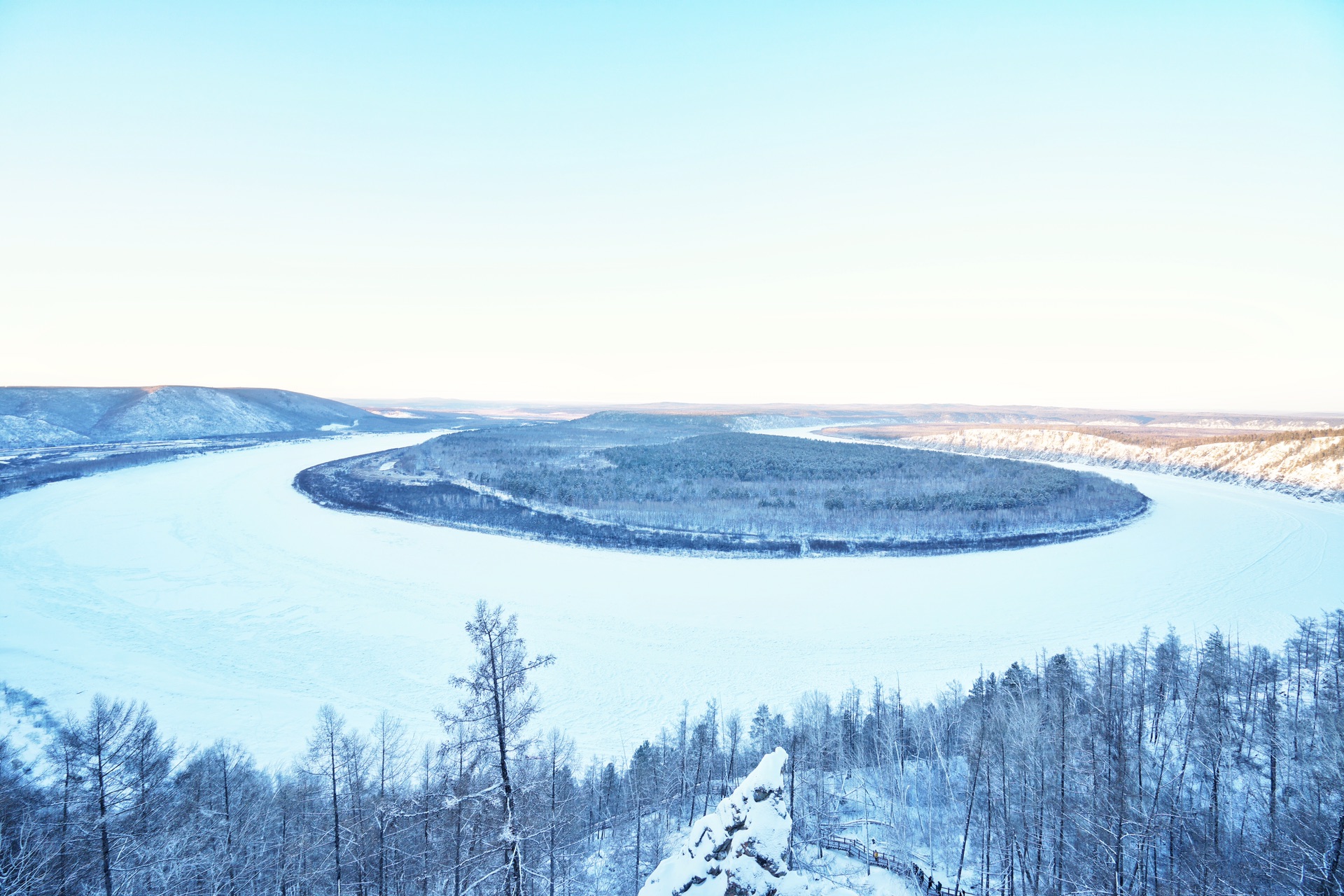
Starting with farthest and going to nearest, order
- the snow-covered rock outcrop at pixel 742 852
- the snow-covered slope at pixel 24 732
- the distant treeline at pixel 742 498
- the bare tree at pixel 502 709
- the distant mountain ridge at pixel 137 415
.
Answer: the distant mountain ridge at pixel 137 415
the distant treeline at pixel 742 498
the snow-covered slope at pixel 24 732
the bare tree at pixel 502 709
the snow-covered rock outcrop at pixel 742 852

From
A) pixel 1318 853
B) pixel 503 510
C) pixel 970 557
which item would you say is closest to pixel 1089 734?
pixel 1318 853

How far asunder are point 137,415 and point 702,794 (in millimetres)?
159546

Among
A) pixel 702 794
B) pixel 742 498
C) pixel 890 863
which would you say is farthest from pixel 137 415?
pixel 890 863

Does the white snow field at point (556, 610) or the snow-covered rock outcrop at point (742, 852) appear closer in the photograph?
the snow-covered rock outcrop at point (742, 852)

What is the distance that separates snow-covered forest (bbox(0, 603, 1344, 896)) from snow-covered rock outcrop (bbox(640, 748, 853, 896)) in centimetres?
245

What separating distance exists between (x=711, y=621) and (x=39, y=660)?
29619 mm

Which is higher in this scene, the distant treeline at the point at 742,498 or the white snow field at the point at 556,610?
the distant treeline at the point at 742,498

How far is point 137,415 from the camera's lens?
12481 cm

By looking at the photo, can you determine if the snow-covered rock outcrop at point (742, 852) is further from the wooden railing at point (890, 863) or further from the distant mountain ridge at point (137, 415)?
the distant mountain ridge at point (137, 415)

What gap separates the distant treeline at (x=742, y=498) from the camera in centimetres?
4925

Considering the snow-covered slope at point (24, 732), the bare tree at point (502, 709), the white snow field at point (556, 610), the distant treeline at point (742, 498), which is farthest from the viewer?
the distant treeline at point (742, 498)

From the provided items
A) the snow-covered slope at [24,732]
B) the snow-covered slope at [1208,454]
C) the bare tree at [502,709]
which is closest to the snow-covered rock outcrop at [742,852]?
the bare tree at [502,709]

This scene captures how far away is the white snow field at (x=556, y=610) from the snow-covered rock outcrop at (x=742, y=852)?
13.8m

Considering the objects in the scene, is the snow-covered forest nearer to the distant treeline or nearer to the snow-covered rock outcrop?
the snow-covered rock outcrop
